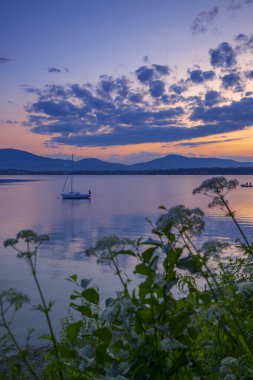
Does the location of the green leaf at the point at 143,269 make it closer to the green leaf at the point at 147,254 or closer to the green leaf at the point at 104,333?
the green leaf at the point at 147,254

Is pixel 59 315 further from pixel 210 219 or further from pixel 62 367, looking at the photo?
pixel 210 219

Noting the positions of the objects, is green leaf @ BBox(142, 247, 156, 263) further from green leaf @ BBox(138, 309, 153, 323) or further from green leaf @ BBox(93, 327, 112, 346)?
green leaf @ BBox(93, 327, 112, 346)

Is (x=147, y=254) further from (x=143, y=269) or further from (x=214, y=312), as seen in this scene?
(x=214, y=312)

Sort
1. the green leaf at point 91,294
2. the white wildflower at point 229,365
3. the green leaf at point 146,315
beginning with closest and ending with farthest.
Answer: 1. the white wildflower at point 229,365
2. the green leaf at point 146,315
3. the green leaf at point 91,294

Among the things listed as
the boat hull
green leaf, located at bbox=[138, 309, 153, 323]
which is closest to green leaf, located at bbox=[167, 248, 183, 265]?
green leaf, located at bbox=[138, 309, 153, 323]

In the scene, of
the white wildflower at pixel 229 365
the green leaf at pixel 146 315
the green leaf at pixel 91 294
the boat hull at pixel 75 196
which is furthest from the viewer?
the boat hull at pixel 75 196

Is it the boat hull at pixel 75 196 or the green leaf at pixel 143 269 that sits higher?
the green leaf at pixel 143 269

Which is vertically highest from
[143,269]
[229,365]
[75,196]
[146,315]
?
[143,269]

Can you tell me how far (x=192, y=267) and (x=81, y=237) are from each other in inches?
1762

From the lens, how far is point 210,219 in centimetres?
5981

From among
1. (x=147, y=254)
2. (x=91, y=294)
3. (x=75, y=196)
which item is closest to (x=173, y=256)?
(x=147, y=254)

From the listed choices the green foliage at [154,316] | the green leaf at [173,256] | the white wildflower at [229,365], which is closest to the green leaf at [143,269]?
the green foliage at [154,316]

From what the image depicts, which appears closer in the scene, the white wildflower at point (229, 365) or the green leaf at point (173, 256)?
→ the white wildflower at point (229, 365)

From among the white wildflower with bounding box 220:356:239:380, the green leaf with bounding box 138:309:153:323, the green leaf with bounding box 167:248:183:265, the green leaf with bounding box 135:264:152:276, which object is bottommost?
the white wildflower with bounding box 220:356:239:380
